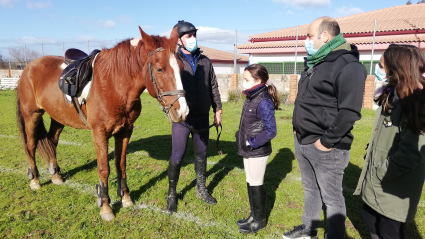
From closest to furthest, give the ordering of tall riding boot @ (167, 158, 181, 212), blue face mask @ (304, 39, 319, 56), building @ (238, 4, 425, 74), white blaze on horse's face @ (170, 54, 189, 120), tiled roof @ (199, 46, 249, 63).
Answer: blue face mask @ (304, 39, 319, 56) → white blaze on horse's face @ (170, 54, 189, 120) → tall riding boot @ (167, 158, 181, 212) → building @ (238, 4, 425, 74) → tiled roof @ (199, 46, 249, 63)

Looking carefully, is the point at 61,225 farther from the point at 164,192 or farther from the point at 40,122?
the point at 40,122

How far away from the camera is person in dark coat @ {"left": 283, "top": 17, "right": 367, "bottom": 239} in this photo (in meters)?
1.95

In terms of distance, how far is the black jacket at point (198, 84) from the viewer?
3143 millimetres

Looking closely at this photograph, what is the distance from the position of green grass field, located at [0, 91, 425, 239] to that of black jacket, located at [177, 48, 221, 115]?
1333mm

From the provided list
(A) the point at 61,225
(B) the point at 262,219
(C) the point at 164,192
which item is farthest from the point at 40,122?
(B) the point at 262,219

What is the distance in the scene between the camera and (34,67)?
13.3ft

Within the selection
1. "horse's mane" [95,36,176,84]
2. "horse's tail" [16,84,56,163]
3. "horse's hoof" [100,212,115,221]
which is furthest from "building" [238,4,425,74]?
"horse's hoof" [100,212,115,221]

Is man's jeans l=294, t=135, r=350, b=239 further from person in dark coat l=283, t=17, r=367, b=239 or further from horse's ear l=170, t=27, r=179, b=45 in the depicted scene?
horse's ear l=170, t=27, r=179, b=45

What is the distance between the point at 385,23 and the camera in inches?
795

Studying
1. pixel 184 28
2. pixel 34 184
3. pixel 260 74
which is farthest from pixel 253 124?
pixel 34 184

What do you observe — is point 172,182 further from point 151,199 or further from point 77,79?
point 77,79

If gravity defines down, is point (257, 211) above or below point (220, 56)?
below

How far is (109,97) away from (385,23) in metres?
23.9

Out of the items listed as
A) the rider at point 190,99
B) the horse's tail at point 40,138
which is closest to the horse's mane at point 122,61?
the rider at point 190,99
